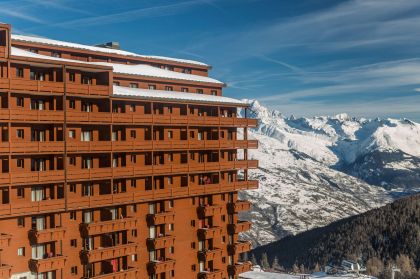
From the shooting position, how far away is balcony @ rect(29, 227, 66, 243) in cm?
6712


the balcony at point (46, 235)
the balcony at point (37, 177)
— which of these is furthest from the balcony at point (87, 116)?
the balcony at point (46, 235)

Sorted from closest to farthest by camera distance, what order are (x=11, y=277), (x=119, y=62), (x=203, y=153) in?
(x=11, y=277) < (x=203, y=153) < (x=119, y=62)

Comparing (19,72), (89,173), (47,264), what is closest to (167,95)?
(89,173)

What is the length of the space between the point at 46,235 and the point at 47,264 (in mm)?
3604

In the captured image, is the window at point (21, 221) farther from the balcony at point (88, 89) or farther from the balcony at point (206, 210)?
the balcony at point (206, 210)

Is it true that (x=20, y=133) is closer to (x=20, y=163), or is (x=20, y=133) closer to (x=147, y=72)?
(x=20, y=163)

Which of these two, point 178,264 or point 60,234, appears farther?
point 178,264

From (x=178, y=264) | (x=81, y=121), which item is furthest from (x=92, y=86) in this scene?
(x=178, y=264)

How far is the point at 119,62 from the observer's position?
99.6 m

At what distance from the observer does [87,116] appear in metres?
72.6

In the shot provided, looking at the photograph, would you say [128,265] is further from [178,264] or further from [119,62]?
[119,62]

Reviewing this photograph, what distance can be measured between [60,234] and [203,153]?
31.3 meters

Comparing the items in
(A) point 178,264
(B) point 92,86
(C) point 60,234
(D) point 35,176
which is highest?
(B) point 92,86

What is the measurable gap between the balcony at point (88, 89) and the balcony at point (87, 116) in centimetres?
284
